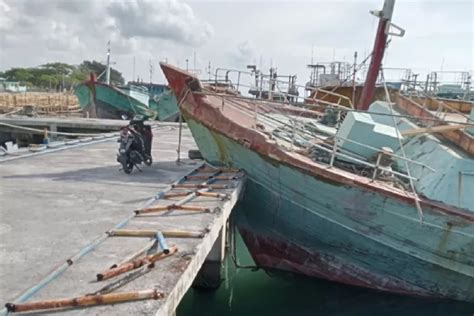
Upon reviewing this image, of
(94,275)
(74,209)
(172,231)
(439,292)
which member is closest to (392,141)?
(439,292)

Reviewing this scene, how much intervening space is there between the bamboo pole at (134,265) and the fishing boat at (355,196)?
3.37 metres

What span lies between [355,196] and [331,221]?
2.47 feet

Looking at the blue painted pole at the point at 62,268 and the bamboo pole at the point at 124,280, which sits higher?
the bamboo pole at the point at 124,280

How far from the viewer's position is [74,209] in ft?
19.0

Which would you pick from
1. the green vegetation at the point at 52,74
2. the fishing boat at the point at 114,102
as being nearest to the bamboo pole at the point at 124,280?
the fishing boat at the point at 114,102

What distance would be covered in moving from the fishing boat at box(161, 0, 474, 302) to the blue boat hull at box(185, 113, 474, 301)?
0.05 ft

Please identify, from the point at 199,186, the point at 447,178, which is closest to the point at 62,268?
the point at 199,186

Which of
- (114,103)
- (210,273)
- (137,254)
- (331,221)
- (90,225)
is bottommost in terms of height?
(210,273)

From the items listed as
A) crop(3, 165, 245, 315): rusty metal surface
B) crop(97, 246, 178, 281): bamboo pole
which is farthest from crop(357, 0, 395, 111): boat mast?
crop(97, 246, 178, 281): bamboo pole

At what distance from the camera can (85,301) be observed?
3.20 m

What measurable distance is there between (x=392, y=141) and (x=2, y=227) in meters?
5.78

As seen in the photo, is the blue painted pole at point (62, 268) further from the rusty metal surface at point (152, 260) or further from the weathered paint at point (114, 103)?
the weathered paint at point (114, 103)

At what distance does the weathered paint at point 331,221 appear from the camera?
6.78 m

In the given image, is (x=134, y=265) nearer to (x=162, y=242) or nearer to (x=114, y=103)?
(x=162, y=242)
